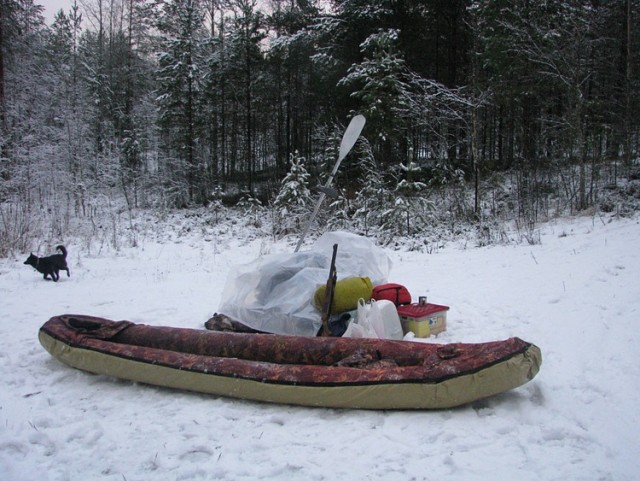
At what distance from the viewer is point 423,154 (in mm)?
22281

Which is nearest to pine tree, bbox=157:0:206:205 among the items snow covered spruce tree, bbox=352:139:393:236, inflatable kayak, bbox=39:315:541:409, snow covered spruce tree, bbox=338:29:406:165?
snow covered spruce tree, bbox=338:29:406:165

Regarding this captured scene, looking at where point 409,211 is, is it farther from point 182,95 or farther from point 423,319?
point 182,95

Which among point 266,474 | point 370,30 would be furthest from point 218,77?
point 266,474

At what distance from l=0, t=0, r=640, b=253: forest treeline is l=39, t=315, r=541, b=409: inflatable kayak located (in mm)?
6726

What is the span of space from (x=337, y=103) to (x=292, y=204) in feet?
13.7

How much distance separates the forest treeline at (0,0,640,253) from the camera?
33.9 feet

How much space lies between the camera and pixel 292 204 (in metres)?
11.7

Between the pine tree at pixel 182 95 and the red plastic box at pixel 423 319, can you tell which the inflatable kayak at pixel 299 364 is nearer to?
the red plastic box at pixel 423 319

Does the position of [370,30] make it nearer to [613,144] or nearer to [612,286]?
[613,144]

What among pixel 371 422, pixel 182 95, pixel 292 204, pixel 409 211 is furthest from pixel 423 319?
pixel 182 95

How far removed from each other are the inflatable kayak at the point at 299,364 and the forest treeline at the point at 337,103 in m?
6.73

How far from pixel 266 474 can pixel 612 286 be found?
3.90 m

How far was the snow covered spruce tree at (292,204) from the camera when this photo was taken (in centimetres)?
1134

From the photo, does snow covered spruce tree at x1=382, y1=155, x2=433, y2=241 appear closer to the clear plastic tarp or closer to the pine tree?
the clear plastic tarp
